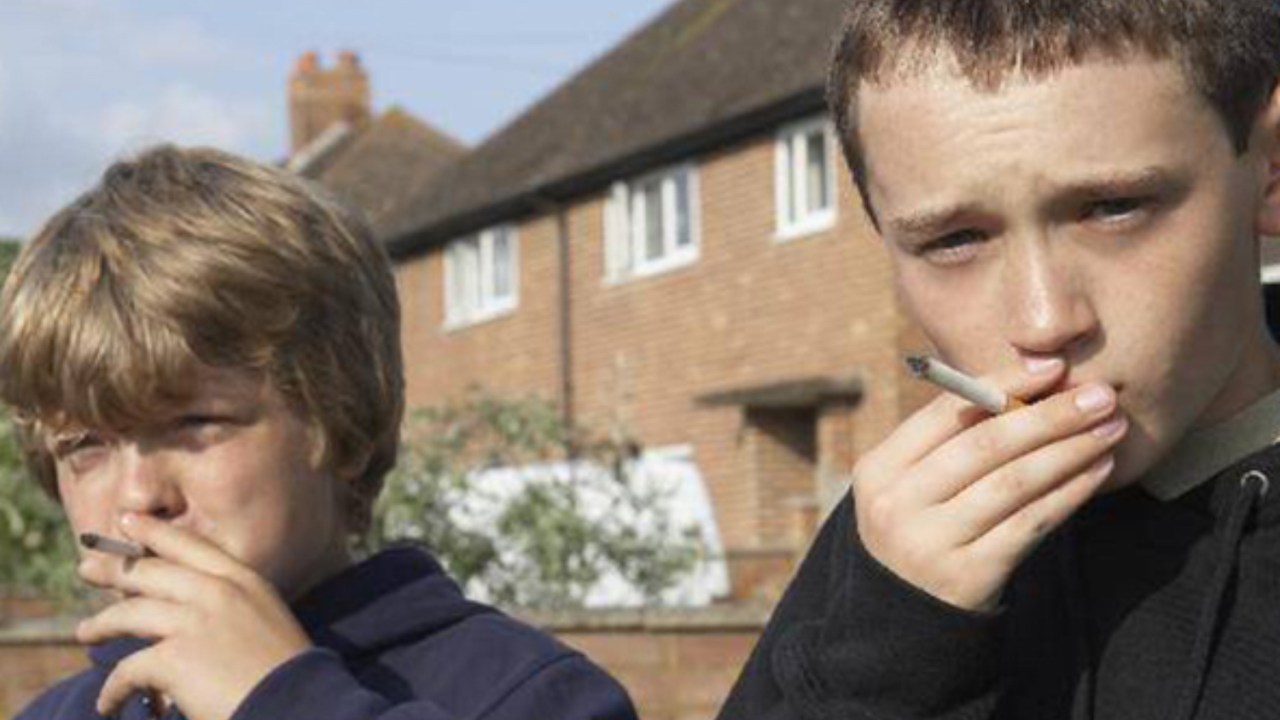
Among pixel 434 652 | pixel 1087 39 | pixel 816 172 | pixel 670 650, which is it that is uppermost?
pixel 816 172

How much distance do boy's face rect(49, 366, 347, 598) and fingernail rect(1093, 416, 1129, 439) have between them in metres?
1.10

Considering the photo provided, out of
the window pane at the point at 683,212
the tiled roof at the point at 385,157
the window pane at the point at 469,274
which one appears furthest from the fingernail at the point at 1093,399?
the tiled roof at the point at 385,157

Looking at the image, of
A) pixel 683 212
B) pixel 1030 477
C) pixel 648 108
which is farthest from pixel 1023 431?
pixel 648 108

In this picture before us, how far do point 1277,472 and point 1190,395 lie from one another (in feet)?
0.32

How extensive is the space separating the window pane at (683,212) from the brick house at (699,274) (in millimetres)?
17

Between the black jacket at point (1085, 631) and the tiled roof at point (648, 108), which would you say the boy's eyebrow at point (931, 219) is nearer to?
the black jacket at point (1085, 631)

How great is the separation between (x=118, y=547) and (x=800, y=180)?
66.1 feet

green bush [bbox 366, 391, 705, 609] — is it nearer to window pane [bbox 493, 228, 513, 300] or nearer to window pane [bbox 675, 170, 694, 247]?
window pane [bbox 675, 170, 694, 247]

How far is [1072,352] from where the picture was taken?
159cm

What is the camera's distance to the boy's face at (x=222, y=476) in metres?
2.41

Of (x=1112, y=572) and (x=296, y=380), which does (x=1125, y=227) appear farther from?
(x=296, y=380)

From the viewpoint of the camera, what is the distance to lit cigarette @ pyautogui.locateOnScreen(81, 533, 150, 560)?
7.36ft

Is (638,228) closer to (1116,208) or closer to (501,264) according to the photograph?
→ (501,264)

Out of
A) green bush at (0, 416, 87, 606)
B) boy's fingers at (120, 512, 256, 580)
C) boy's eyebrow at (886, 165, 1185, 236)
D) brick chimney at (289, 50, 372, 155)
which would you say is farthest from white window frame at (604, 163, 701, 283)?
boy's eyebrow at (886, 165, 1185, 236)
